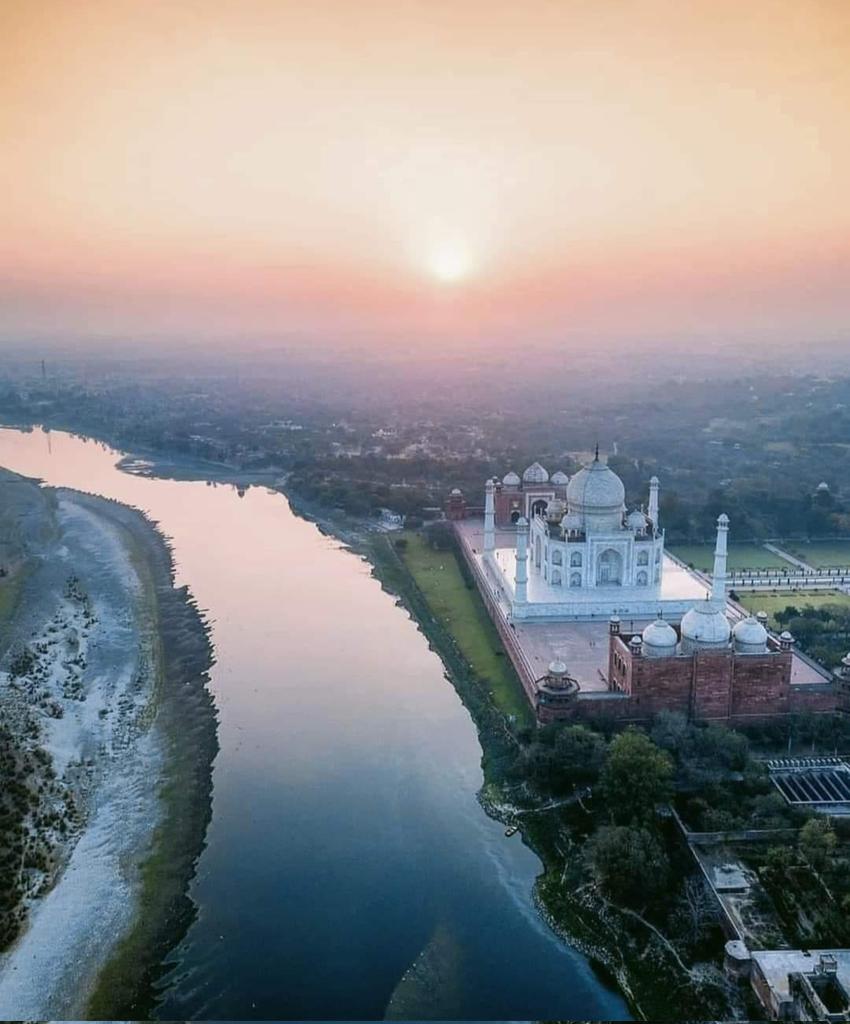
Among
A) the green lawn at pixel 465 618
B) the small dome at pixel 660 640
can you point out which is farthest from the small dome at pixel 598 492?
the small dome at pixel 660 640

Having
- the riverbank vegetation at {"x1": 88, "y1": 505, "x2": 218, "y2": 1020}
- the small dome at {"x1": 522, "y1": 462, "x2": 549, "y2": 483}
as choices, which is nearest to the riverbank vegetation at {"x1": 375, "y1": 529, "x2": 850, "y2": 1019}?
the riverbank vegetation at {"x1": 88, "y1": 505, "x2": 218, "y2": 1020}

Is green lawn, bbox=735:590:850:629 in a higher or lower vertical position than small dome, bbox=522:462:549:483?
lower

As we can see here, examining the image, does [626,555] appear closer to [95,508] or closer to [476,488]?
[476,488]

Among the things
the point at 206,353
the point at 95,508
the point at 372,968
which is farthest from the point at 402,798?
the point at 206,353

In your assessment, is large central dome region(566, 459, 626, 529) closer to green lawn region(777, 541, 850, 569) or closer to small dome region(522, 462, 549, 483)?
small dome region(522, 462, 549, 483)

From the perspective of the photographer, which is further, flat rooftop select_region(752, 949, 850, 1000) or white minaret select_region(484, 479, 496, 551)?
white minaret select_region(484, 479, 496, 551)

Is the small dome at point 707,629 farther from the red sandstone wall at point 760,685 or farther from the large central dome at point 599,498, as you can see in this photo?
the large central dome at point 599,498
